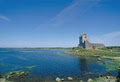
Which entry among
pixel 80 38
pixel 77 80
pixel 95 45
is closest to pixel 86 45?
pixel 95 45

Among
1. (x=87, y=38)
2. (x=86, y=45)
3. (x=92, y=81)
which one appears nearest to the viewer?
(x=92, y=81)

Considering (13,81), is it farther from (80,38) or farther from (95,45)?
(80,38)

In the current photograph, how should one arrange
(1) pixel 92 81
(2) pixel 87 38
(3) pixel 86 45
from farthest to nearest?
(2) pixel 87 38 < (3) pixel 86 45 < (1) pixel 92 81

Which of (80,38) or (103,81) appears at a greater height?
(80,38)

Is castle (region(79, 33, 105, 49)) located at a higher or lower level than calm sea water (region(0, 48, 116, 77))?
higher

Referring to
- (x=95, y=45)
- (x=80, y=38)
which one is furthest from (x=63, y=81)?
(x=80, y=38)

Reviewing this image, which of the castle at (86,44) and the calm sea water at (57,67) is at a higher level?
the castle at (86,44)

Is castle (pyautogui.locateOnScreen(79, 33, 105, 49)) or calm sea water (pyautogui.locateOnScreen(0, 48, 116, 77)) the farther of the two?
castle (pyautogui.locateOnScreen(79, 33, 105, 49))

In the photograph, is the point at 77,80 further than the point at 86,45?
No

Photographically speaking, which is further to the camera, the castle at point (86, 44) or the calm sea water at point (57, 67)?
the castle at point (86, 44)

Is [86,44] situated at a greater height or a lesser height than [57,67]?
greater

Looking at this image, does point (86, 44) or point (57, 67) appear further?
point (86, 44)

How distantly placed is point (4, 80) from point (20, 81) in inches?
158

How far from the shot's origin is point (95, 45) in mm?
153375
